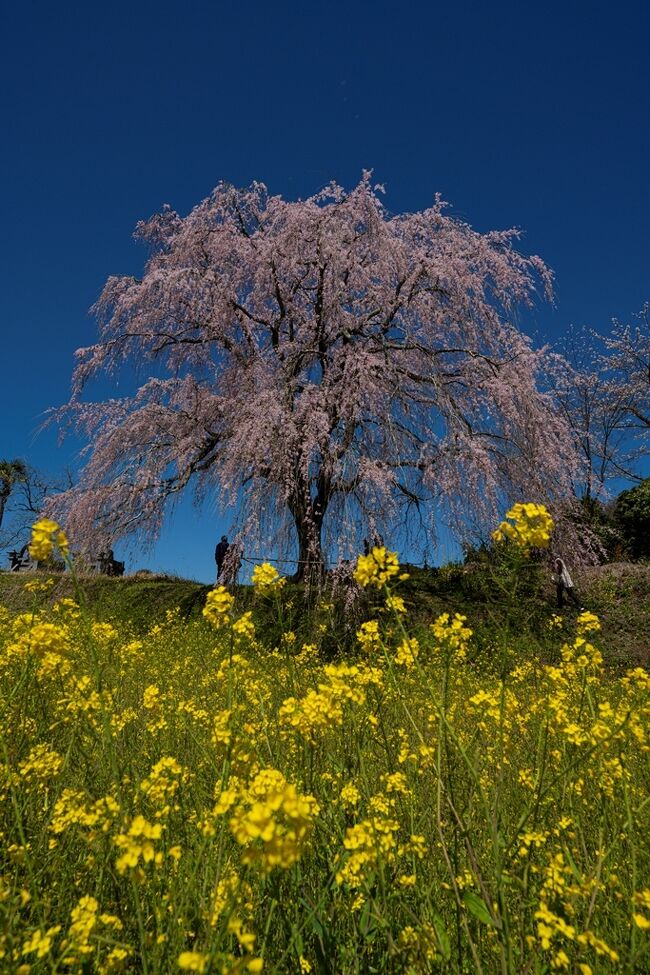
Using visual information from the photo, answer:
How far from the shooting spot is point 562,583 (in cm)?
1092

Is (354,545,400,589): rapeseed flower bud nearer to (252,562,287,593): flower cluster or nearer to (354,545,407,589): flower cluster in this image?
(354,545,407,589): flower cluster

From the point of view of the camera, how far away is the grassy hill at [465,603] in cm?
955

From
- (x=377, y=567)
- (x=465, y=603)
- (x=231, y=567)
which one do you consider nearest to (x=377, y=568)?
(x=377, y=567)

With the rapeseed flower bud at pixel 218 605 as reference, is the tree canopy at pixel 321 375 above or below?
above

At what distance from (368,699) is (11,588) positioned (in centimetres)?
1495

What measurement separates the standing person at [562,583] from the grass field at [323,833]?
23.0ft

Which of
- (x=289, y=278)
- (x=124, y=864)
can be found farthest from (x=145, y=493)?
(x=124, y=864)

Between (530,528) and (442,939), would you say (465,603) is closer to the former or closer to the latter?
(530,528)

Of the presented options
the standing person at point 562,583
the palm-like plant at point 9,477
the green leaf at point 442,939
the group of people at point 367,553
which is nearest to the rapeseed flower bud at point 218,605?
the green leaf at point 442,939

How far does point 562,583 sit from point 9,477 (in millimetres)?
35077

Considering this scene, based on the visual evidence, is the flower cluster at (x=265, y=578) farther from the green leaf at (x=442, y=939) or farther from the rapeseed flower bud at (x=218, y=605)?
the green leaf at (x=442, y=939)

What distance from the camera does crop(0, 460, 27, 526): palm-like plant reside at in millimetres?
35875

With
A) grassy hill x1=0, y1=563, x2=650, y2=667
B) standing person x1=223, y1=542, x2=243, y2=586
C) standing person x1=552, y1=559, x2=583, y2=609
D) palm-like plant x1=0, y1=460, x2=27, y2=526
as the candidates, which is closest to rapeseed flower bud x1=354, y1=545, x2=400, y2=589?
grassy hill x1=0, y1=563, x2=650, y2=667

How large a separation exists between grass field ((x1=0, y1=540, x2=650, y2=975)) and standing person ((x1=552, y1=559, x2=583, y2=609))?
7021 millimetres
